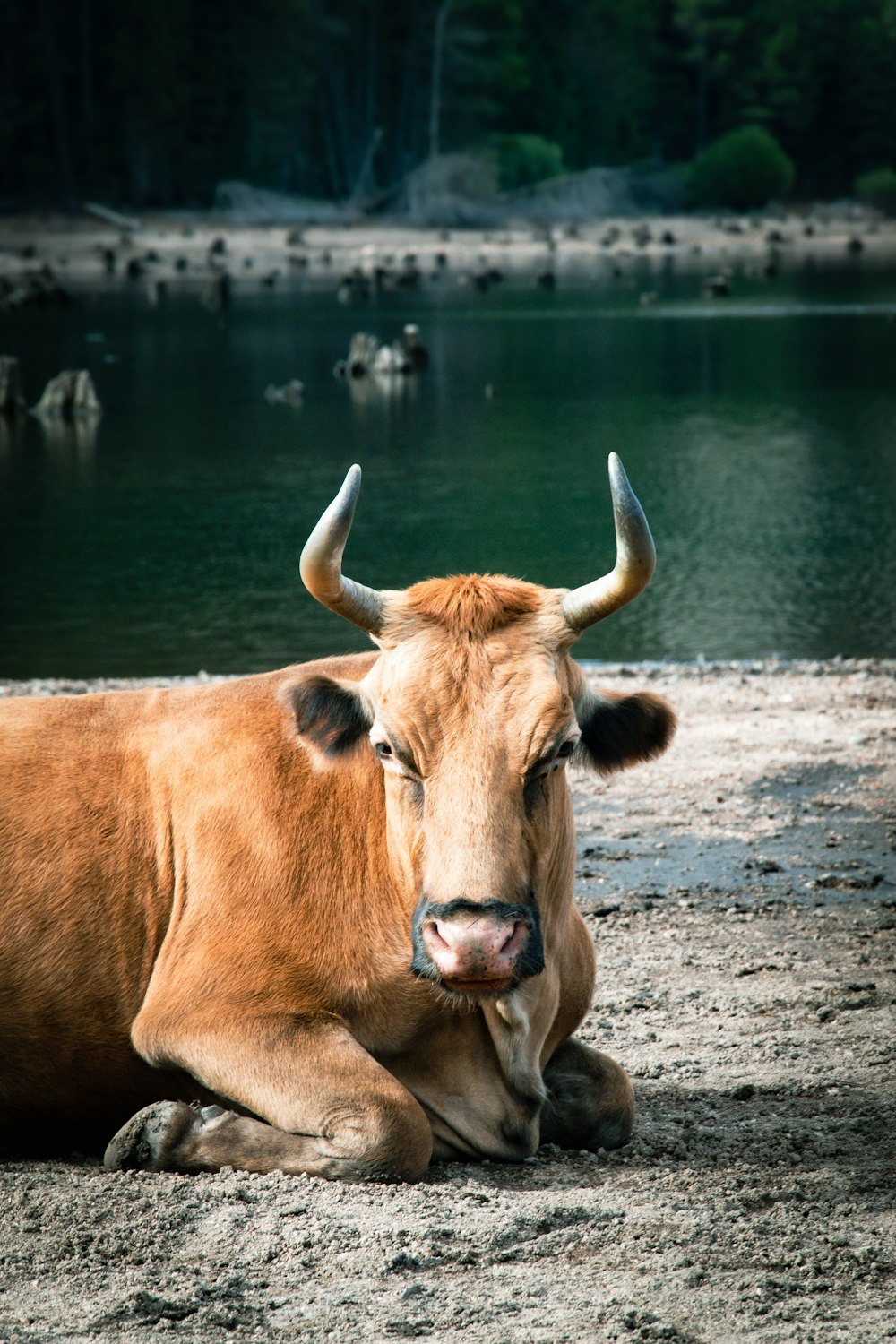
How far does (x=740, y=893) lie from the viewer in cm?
788

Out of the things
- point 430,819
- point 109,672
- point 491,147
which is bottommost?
point 109,672

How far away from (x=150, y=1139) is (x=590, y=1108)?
1.42m

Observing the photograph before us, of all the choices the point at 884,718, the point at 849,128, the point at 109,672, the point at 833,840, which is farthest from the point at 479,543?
the point at 849,128

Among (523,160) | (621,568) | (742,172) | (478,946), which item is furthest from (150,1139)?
(523,160)

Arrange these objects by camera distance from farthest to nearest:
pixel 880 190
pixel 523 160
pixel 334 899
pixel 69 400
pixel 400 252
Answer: pixel 523 160 → pixel 880 190 → pixel 400 252 → pixel 69 400 → pixel 334 899

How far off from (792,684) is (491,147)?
109m

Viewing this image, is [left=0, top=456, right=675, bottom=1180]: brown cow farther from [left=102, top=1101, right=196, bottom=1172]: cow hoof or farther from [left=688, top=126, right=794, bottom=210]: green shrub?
[left=688, top=126, right=794, bottom=210]: green shrub

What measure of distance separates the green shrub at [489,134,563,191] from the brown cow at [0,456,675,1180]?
364 ft

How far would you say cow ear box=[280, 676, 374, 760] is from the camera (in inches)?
208

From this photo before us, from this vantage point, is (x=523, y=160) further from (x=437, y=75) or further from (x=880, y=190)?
(x=880, y=190)

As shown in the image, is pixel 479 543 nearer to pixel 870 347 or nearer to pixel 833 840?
pixel 833 840

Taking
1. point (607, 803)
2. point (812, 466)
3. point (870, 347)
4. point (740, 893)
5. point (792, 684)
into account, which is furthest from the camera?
point (870, 347)

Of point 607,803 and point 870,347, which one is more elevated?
point 870,347

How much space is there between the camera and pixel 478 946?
439 centimetres
